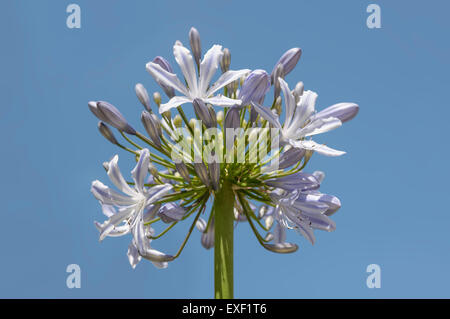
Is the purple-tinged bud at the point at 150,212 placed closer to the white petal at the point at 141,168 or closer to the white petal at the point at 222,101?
the white petal at the point at 141,168

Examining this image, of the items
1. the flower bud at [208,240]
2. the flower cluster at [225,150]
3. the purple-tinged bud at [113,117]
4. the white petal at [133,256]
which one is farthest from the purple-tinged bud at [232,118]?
the flower bud at [208,240]

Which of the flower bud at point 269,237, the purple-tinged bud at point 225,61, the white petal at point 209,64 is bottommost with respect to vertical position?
the flower bud at point 269,237

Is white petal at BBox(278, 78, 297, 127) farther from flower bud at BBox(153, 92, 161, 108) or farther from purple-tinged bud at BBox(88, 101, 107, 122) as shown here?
purple-tinged bud at BBox(88, 101, 107, 122)

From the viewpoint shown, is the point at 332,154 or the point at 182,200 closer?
the point at 332,154

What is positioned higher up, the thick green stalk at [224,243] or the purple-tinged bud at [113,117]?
the purple-tinged bud at [113,117]
